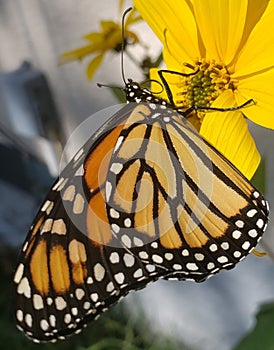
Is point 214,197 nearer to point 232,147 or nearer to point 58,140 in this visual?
point 232,147

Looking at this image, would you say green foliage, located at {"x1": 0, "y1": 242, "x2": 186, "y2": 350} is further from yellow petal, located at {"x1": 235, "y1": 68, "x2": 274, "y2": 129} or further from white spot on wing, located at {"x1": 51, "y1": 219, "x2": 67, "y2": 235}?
yellow petal, located at {"x1": 235, "y1": 68, "x2": 274, "y2": 129}

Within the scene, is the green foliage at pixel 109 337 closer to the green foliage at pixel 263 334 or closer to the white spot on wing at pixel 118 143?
the green foliage at pixel 263 334

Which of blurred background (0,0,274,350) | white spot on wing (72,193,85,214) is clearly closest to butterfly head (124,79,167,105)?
white spot on wing (72,193,85,214)

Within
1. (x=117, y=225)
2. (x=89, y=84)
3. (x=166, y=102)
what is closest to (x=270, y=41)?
(x=166, y=102)

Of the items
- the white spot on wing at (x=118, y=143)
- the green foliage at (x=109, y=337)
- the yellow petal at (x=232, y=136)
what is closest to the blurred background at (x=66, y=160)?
the green foliage at (x=109, y=337)

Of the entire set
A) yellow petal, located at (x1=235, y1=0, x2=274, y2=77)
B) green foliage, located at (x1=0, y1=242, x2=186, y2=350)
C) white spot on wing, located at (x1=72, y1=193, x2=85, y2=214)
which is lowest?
green foliage, located at (x1=0, y1=242, x2=186, y2=350)

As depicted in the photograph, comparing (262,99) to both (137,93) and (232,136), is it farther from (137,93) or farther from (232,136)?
(137,93)

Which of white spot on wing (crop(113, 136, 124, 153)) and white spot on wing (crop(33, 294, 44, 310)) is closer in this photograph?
white spot on wing (crop(113, 136, 124, 153))
